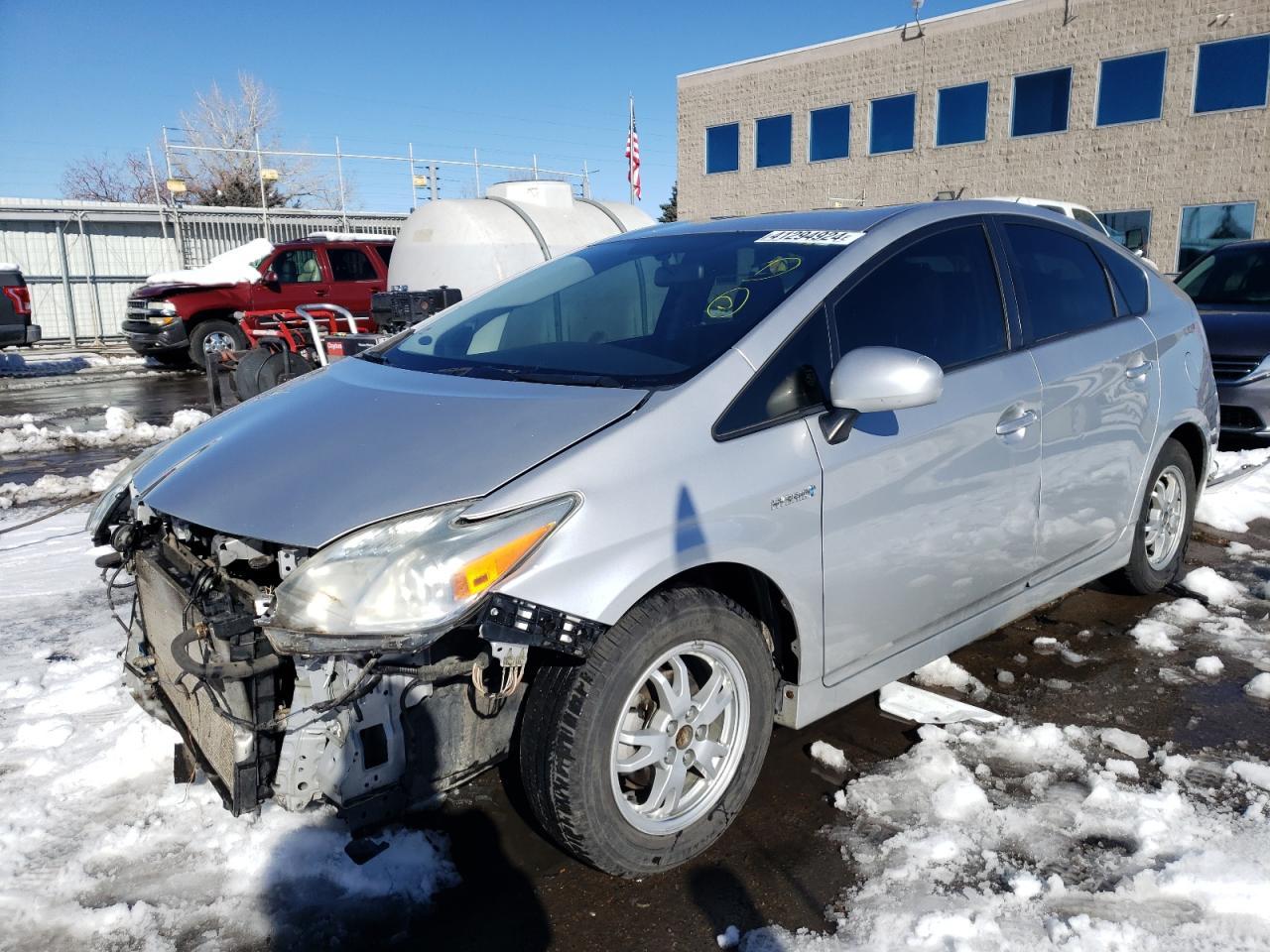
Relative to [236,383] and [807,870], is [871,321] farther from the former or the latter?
[236,383]

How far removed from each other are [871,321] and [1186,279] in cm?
724

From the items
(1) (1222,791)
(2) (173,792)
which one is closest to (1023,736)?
(1) (1222,791)

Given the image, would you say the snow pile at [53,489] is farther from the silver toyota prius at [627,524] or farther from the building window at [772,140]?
the building window at [772,140]

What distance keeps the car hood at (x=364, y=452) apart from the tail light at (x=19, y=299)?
13.9 meters

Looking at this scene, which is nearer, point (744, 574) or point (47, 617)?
point (744, 574)

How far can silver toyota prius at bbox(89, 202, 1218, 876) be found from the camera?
2291mm

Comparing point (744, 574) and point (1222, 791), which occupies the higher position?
point (744, 574)

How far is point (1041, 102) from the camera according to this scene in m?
21.7

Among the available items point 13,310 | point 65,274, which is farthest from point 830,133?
point 13,310

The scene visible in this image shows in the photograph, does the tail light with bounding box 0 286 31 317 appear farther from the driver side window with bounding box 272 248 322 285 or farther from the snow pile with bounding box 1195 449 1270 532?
the snow pile with bounding box 1195 449 1270 532

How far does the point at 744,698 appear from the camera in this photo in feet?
8.87

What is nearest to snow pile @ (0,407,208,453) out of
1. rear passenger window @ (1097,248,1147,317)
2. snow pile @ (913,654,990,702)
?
snow pile @ (913,654,990,702)

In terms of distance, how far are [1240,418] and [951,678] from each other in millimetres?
4828

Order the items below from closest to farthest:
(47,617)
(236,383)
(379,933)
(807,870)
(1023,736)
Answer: (379,933), (807,870), (1023,736), (47,617), (236,383)
